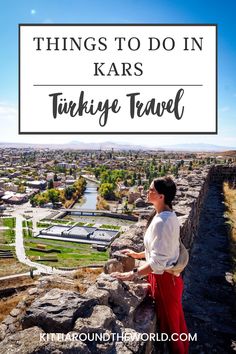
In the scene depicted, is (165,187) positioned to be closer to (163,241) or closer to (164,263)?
(163,241)

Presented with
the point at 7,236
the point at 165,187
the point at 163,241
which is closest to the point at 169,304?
the point at 163,241

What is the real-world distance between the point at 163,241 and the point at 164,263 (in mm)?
157

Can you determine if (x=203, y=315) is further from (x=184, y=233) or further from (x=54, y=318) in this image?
(x=54, y=318)

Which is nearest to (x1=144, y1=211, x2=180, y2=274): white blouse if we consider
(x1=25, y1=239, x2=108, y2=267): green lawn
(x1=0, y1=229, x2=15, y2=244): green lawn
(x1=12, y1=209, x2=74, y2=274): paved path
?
(x1=12, y1=209, x2=74, y2=274): paved path

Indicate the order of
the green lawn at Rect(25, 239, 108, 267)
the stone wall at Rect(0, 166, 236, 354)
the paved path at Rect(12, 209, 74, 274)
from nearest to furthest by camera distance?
1. the stone wall at Rect(0, 166, 236, 354)
2. the paved path at Rect(12, 209, 74, 274)
3. the green lawn at Rect(25, 239, 108, 267)

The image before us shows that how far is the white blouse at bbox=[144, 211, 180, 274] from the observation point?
2.39m

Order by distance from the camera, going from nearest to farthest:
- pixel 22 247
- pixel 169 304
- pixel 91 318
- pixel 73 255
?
pixel 91 318
pixel 169 304
pixel 73 255
pixel 22 247

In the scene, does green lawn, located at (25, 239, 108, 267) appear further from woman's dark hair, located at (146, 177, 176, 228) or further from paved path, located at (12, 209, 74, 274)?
woman's dark hair, located at (146, 177, 176, 228)

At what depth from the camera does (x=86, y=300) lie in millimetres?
2268

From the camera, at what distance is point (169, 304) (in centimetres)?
255

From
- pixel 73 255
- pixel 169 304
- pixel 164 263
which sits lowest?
pixel 73 255

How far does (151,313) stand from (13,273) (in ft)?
96.6

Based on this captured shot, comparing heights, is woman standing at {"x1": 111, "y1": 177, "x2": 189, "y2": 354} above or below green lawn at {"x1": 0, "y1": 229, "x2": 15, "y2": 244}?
above

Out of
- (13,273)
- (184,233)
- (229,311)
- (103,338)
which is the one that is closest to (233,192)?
(184,233)
